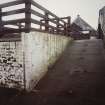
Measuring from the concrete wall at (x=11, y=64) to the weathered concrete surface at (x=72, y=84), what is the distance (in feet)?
2.54

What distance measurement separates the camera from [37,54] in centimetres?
643

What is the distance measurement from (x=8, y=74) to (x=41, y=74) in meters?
1.39

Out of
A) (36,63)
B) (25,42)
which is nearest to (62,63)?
(36,63)

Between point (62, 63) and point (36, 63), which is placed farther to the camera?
point (62, 63)

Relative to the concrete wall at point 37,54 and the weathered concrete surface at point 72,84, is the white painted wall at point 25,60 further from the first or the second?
the weathered concrete surface at point 72,84

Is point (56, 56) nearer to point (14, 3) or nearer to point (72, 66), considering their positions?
point (72, 66)

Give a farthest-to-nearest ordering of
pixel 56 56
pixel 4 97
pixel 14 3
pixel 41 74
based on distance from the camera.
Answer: pixel 56 56
pixel 41 74
pixel 14 3
pixel 4 97

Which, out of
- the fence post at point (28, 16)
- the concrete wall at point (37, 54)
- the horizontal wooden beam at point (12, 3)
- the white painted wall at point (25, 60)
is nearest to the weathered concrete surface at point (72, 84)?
the concrete wall at point (37, 54)

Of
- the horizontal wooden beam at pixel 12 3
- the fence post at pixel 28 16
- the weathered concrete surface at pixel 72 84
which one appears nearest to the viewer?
the weathered concrete surface at pixel 72 84

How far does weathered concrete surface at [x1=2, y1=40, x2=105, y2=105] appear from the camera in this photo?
520cm

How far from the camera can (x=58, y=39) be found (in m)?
8.91

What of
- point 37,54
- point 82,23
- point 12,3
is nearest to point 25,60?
point 37,54

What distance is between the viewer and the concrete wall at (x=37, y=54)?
594 centimetres

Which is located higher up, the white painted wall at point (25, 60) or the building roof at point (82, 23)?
the building roof at point (82, 23)
